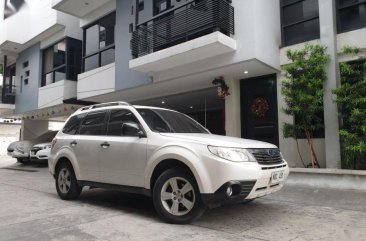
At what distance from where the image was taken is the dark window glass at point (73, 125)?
6916 millimetres

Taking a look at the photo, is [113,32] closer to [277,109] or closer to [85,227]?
[277,109]

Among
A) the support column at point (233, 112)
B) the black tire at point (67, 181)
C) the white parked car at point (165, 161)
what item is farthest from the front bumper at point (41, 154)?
the white parked car at point (165, 161)

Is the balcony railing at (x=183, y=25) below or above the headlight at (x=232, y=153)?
above

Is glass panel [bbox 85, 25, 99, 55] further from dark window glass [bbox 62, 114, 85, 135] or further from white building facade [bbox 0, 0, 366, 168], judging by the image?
dark window glass [bbox 62, 114, 85, 135]

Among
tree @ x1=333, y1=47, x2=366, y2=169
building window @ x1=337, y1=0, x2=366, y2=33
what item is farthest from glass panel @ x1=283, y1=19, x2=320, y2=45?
tree @ x1=333, y1=47, x2=366, y2=169

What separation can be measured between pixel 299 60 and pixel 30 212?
23.8 ft

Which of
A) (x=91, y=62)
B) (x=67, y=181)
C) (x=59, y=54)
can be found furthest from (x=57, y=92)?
(x=67, y=181)

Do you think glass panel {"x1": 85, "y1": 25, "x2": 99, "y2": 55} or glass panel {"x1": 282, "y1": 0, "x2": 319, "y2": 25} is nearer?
glass panel {"x1": 282, "y1": 0, "x2": 319, "y2": 25}

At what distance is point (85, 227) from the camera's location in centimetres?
468

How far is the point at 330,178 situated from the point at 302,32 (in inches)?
188

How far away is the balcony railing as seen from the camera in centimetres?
947

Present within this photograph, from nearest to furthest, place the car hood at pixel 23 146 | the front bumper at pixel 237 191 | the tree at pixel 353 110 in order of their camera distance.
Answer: the front bumper at pixel 237 191 → the tree at pixel 353 110 → the car hood at pixel 23 146

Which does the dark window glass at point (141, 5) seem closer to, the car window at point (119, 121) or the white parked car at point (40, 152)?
the white parked car at point (40, 152)

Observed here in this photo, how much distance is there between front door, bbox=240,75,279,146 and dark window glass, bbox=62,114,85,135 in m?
5.90
